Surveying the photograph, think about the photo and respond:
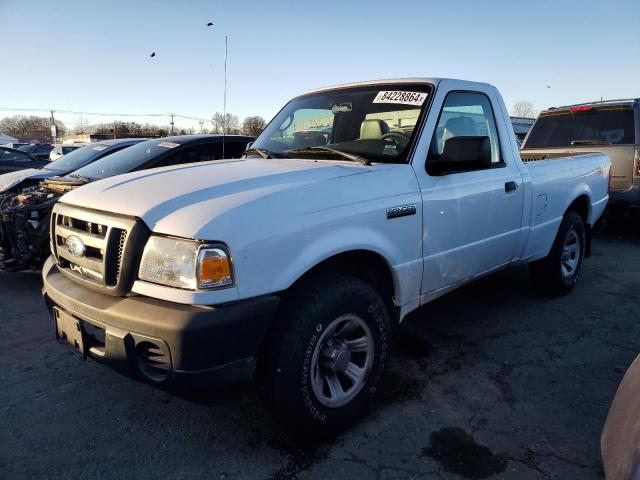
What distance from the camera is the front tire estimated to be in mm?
2143

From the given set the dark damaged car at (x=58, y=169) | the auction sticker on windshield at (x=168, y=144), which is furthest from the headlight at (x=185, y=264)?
the dark damaged car at (x=58, y=169)

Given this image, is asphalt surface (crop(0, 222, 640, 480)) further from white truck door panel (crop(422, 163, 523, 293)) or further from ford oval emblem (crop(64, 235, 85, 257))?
ford oval emblem (crop(64, 235, 85, 257))

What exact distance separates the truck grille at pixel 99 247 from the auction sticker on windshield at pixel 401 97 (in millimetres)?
1881

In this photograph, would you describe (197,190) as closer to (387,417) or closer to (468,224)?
(387,417)

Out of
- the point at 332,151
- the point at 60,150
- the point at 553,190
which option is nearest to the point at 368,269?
the point at 332,151

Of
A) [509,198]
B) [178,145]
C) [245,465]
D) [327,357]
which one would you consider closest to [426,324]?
[509,198]

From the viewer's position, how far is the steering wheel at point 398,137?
9.73ft

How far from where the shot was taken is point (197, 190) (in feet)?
7.61

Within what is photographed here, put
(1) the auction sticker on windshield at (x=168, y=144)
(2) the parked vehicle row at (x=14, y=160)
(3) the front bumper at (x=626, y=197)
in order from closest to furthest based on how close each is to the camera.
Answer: (1) the auction sticker on windshield at (x=168, y=144) < (3) the front bumper at (x=626, y=197) < (2) the parked vehicle row at (x=14, y=160)

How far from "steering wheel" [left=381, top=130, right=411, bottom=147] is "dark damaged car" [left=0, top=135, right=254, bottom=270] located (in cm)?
170

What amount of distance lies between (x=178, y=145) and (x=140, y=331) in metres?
4.08

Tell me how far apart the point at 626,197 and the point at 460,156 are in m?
5.18

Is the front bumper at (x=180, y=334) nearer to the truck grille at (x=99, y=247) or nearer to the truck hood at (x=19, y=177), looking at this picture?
the truck grille at (x=99, y=247)

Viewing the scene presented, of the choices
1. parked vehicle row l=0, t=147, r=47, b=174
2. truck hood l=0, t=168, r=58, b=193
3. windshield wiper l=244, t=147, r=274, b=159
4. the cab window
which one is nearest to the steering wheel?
the cab window
